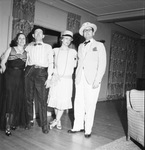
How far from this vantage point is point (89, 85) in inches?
129

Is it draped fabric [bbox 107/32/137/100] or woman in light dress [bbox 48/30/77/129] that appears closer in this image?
woman in light dress [bbox 48/30/77/129]

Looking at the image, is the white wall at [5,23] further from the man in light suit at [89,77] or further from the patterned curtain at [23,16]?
the man in light suit at [89,77]

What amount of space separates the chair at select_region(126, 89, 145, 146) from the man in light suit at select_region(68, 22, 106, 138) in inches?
23.2

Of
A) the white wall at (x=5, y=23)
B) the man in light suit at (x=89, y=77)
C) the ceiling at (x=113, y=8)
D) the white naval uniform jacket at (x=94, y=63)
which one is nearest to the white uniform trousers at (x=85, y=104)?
the man in light suit at (x=89, y=77)

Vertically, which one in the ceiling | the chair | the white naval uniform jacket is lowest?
the chair

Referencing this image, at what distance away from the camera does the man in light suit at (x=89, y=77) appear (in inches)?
127

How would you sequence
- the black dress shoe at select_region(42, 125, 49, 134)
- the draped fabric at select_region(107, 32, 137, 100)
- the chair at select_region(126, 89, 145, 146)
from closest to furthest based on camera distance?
the chair at select_region(126, 89, 145, 146), the black dress shoe at select_region(42, 125, 49, 134), the draped fabric at select_region(107, 32, 137, 100)

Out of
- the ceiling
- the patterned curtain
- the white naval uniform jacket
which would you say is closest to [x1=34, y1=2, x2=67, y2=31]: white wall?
the patterned curtain

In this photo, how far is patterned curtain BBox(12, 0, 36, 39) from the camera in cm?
401

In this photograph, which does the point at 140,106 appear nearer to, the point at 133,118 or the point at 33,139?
the point at 133,118

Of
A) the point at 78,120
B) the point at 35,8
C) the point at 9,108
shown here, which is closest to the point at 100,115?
the point at 78,120

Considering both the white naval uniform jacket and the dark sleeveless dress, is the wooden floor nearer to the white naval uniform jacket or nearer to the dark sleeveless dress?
the dark sleeveless dress

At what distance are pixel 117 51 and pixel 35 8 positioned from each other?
3.99 meters

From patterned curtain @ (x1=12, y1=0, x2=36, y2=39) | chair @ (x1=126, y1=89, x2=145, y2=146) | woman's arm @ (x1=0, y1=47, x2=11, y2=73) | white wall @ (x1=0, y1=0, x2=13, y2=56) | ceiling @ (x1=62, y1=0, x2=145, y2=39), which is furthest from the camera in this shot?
ceiling @ (x1=62, y1=0, x2=145, y2=39)
